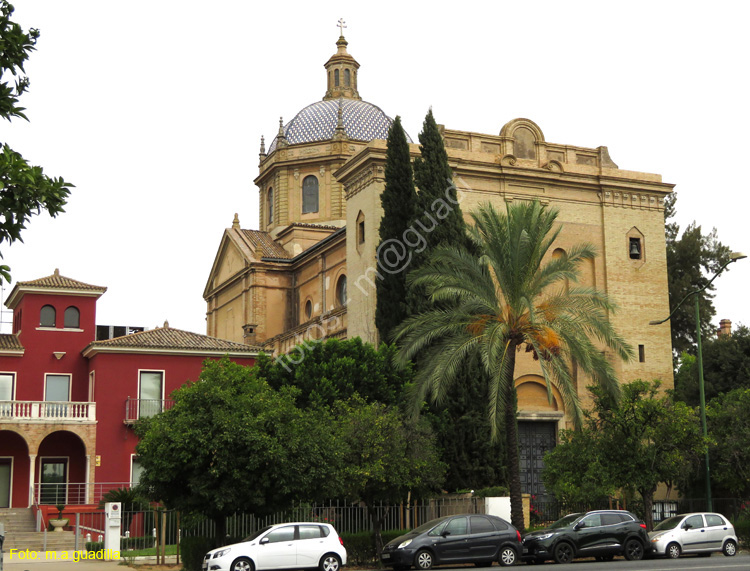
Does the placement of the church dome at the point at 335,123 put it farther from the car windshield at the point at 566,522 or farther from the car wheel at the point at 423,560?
the car wheel at the point at 423,560

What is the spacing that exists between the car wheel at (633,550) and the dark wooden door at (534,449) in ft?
34.9

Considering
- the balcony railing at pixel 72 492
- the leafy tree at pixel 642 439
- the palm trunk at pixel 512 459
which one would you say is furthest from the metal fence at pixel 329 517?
the balcony railing at pixel 72 492

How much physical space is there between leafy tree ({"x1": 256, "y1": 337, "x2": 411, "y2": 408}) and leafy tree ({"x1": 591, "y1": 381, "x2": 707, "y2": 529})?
6.51 meters

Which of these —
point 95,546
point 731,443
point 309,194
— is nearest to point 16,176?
point 95,546

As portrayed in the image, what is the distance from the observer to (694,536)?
25.4m

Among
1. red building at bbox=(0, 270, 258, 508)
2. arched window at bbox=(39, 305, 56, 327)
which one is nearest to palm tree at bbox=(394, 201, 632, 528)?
red building at bbox=(0, 270, 258, 508)

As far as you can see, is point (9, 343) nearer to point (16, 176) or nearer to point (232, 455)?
point (232, 455)

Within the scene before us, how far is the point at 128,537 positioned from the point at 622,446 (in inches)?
571

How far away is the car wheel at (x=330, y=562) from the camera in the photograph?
68.6 feet

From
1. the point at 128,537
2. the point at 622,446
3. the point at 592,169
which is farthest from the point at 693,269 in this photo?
the point at 128,537

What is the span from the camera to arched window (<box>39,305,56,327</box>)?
Result: 3869 centimetres

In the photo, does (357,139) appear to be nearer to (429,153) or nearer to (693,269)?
(693,269)

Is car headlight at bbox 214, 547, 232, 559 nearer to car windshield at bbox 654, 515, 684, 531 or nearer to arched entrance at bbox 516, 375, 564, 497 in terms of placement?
car windshield at bbox 654, 515, 684, 531

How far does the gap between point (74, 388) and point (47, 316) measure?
311 centimetres
